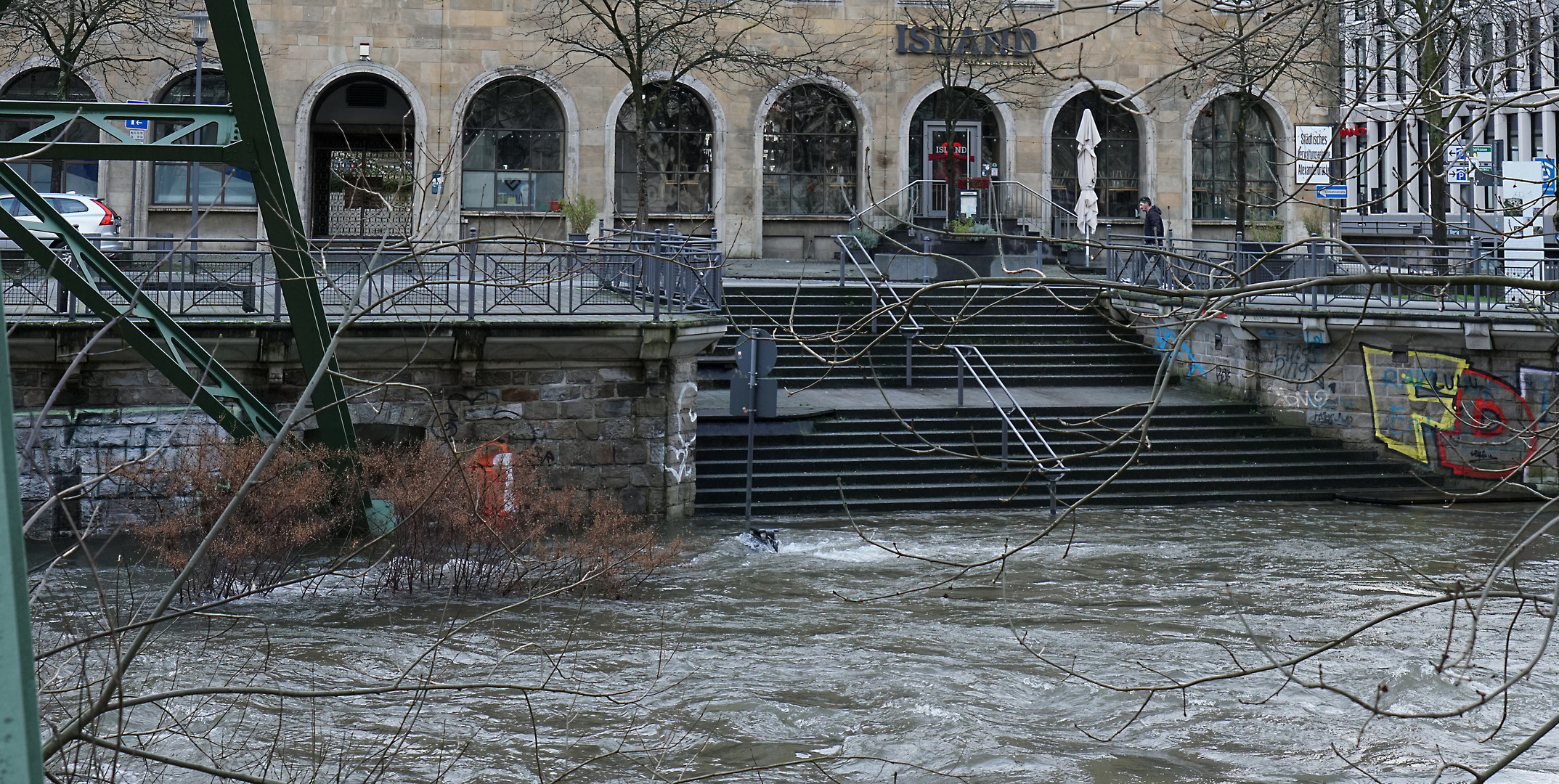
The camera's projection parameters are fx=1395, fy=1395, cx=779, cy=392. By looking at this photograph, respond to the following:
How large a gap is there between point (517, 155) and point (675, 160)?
10.8 ft

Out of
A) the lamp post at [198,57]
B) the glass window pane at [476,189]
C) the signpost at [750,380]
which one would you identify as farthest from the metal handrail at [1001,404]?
the glass window pane at [476,189]

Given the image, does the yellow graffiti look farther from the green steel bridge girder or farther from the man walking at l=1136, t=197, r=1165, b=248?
the green steel bridge girder

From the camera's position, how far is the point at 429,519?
11789 mm

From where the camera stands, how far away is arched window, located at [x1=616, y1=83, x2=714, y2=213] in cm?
2936

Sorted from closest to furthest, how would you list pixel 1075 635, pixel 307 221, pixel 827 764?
pixel 827 764
pixel 1075 635
pixel 307 221

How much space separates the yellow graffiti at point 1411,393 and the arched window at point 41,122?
23.5 meters

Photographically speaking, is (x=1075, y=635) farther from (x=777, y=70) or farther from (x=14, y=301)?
(x=777, y=70)

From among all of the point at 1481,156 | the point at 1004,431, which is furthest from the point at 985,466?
the point at 1481,156

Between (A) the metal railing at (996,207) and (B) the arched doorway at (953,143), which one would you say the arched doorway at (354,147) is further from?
(B) the arched doorway at (953,143)

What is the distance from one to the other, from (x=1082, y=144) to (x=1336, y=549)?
11686 mm

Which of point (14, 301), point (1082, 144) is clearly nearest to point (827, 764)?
point (14, 301)

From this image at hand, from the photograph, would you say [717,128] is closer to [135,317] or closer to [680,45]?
[680,45]

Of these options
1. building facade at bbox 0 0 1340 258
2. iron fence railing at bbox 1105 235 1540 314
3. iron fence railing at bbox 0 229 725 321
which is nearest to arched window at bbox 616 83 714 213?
building facade at bbox 0 0 1340 258

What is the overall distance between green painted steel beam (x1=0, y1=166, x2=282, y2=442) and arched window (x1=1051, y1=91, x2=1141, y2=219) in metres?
22.2
